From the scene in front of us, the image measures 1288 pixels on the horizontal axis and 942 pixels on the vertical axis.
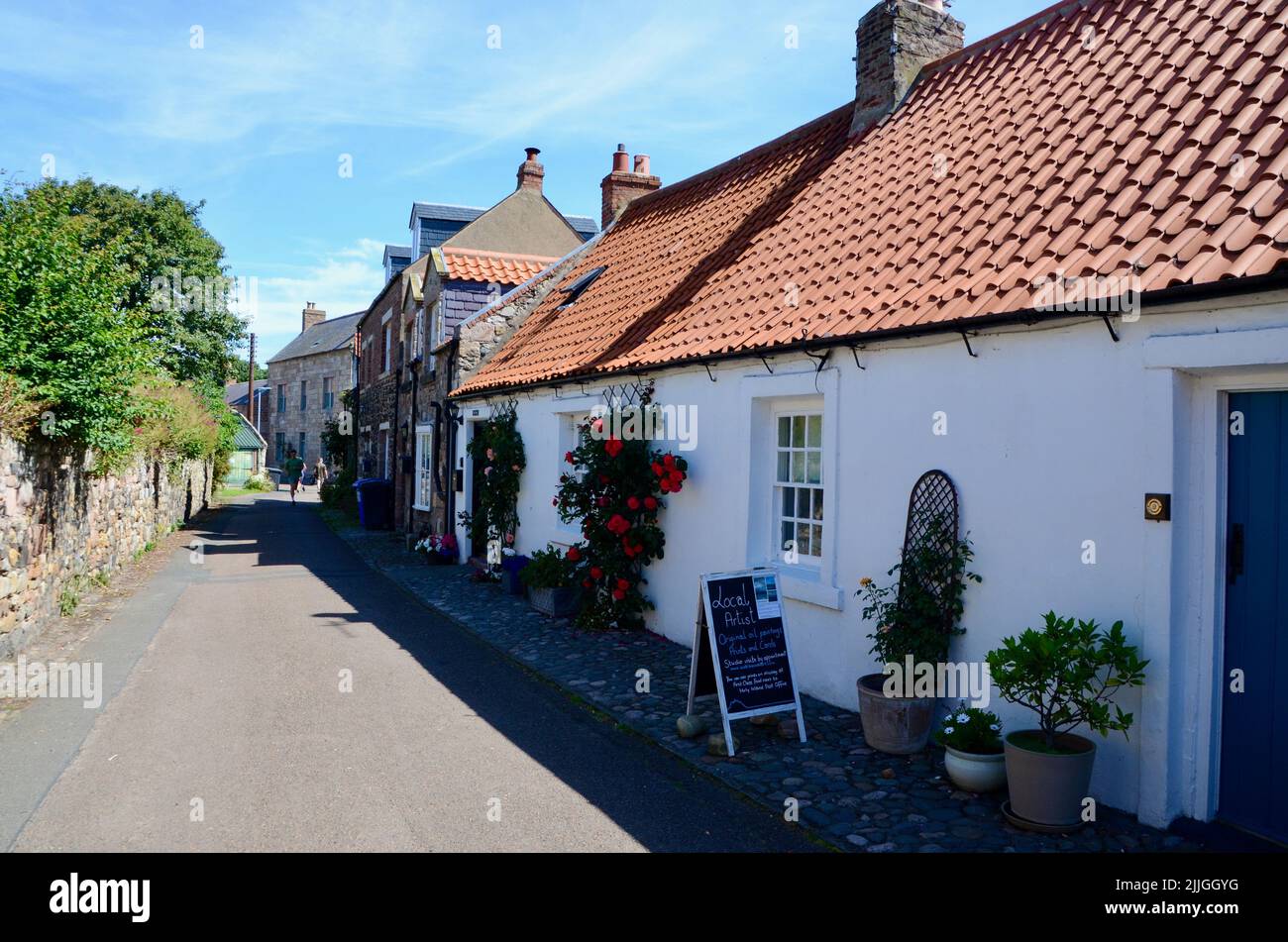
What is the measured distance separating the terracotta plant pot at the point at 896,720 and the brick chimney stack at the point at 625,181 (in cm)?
1330

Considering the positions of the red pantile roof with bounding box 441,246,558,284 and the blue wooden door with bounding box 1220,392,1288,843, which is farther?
the red pantile roof with bounding box 441,246,558,284

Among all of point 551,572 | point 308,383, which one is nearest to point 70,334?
point 551,572

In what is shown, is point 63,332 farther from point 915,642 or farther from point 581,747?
point 915,642

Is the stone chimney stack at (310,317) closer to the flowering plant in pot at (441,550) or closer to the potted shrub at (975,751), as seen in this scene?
the flowering plant in pot at (441,550)

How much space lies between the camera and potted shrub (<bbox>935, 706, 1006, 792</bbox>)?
5230 mm

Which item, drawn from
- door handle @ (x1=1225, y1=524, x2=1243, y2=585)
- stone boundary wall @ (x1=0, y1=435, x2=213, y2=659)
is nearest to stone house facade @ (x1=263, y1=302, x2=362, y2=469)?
stone boundary wall @ (x1=0, y1=435, x2=213, y2=659)

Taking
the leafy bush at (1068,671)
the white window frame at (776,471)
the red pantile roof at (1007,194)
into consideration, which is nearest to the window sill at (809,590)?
the white window frame at (776,471)

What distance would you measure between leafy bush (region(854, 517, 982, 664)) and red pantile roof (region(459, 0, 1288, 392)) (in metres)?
1.48

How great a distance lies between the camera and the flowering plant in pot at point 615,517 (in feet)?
31.9

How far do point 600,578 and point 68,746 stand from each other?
5.31m

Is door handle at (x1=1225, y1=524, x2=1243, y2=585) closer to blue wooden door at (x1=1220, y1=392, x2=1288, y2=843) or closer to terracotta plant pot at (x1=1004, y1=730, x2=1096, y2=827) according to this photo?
blue wooden door at (x1=1220, y1=392, x2=1288, y2=843)

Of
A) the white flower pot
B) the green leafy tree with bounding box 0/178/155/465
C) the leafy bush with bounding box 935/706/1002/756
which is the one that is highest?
the green leafy tree with bounding box 0/178/155/465

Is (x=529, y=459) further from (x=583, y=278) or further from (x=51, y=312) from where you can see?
(x=51, y=312)

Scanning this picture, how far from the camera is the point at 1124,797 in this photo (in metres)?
4.91
